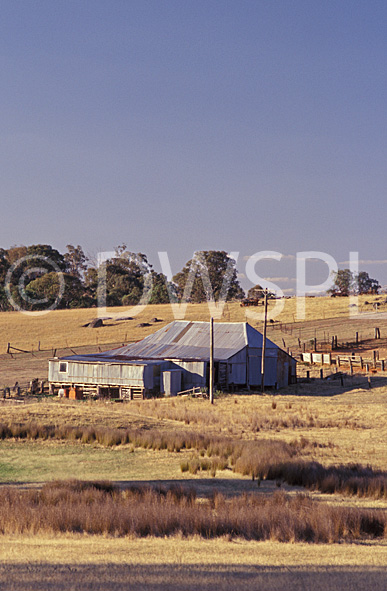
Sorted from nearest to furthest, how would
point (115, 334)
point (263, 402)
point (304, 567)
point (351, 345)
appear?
point (304, 567) → point (263, 402) → point (351, 345) → point (115, 334)

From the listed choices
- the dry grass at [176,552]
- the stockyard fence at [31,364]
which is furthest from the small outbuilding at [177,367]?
the dry grass at [176,552]

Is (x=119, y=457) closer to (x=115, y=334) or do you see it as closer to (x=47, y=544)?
(x=47, y=544)

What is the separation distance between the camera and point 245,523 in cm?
1330

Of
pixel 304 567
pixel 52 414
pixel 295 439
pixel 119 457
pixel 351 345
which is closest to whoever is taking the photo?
pixel 304 567

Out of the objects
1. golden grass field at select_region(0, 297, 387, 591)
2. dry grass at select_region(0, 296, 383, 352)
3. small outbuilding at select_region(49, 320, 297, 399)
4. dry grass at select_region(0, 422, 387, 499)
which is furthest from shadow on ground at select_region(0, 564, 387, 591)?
dry grass at select_region(0, 296, 383, 352)

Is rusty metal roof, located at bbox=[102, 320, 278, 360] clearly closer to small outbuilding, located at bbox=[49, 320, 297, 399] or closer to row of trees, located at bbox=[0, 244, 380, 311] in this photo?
small outbuilding, located at bbox=[49, 320, 297, 399]

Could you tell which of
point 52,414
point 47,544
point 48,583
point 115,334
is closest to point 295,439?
point 52,414

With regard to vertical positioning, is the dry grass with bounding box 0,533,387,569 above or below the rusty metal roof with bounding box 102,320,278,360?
below

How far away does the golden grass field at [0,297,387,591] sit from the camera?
10.0 metres

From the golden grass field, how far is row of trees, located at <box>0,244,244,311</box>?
233 ft

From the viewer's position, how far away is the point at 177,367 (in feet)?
160

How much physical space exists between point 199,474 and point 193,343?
32376 millimetres

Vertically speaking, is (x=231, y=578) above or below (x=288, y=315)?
below

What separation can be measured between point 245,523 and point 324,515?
5.30ft
